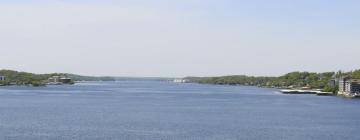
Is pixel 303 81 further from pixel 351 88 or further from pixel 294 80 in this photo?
pixel 351 88

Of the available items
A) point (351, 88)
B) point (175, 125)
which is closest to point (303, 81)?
point (351, 88)

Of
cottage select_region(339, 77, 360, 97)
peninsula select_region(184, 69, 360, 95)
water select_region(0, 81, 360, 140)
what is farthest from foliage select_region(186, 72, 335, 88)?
water select_region(0, 81, 360, 140)

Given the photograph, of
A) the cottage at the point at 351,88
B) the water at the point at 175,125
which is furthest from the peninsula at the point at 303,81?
the water at the point at 175,125

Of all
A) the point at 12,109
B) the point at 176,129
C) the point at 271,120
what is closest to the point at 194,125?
the point at 176,129

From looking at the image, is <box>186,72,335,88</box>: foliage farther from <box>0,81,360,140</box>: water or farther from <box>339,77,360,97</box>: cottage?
<box>0,81,360,140</box>: water

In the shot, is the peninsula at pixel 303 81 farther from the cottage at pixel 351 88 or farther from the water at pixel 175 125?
the water at pixel 175 125

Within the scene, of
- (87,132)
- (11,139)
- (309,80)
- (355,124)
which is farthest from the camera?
(309,80)

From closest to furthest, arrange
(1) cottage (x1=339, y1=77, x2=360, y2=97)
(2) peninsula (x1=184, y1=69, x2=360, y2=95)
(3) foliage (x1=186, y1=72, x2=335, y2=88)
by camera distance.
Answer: (1) cottage (x1=339, y1=77, x2=360, y2=97) < (2) peninsula (x1=184, y1=69, x2=360, y2=95) < (3) foliage (x1=186, y1=72, x2=335, y2=88)

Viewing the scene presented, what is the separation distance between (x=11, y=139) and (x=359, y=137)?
15405 millimetres

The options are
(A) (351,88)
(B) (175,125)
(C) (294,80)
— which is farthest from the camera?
(C) (294,80)

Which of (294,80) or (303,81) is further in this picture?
(294,80)

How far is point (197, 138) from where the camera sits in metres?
31.3

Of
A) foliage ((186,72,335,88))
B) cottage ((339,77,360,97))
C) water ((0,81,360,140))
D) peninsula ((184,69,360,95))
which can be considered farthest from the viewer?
foliage ((186,72,335,88))

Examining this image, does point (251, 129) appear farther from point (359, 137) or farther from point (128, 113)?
point (128, 113)
